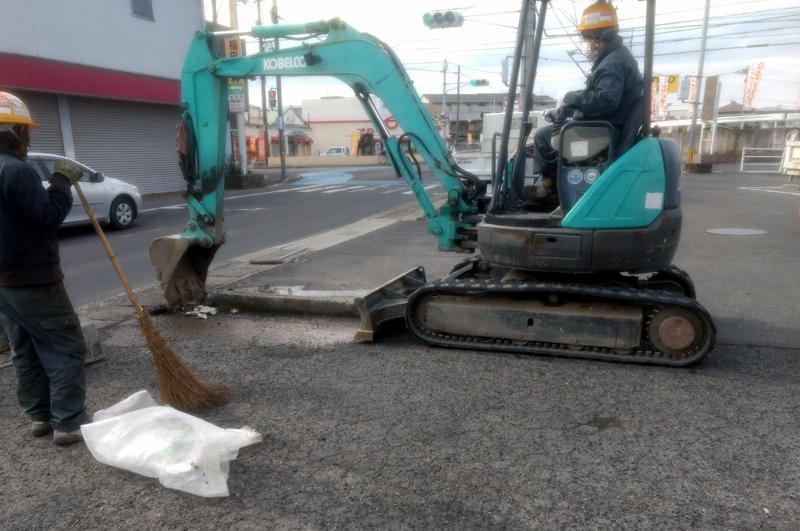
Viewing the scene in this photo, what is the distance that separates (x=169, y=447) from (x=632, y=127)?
148 inches

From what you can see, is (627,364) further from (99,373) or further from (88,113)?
(88,113)

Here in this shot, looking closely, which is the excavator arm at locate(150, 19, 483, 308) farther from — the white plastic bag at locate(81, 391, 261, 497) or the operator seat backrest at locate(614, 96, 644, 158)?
the white plastic bag at locate(81, 391, 261, 497)

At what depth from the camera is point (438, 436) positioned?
336 centimetres

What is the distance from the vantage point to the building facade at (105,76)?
1777 centimetres

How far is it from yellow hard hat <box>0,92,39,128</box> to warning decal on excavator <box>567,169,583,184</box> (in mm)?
3586

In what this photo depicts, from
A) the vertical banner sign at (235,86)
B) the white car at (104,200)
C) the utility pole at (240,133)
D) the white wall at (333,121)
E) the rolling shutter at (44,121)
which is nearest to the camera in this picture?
the white car at (104,200)

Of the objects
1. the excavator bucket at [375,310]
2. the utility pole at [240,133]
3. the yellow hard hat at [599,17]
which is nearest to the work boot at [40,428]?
the excavator bucket at [375,310]

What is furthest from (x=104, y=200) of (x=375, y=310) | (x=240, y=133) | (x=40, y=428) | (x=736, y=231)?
(x=240, y=133)

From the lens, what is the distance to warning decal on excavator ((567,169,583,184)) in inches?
178

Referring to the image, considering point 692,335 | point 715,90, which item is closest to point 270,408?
point 692,335

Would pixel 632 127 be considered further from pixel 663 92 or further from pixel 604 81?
pixel 663 92

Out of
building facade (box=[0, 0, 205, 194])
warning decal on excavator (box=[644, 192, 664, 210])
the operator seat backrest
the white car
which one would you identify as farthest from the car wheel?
warning decal on excavator (box=[644, 192, 664, 210])

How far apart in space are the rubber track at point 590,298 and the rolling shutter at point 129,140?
19.4m

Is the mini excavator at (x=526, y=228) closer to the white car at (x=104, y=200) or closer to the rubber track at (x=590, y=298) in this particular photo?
the rubber track at (x=590, y=298)
